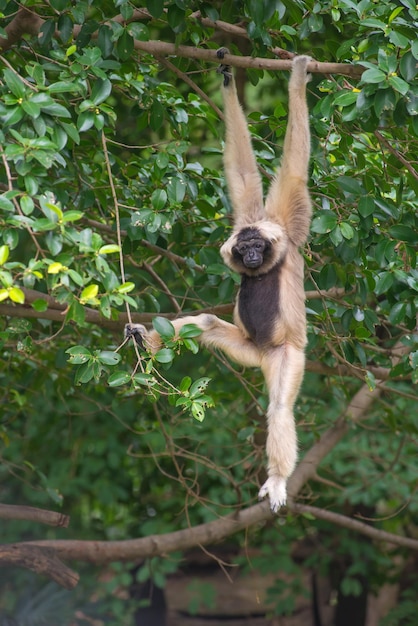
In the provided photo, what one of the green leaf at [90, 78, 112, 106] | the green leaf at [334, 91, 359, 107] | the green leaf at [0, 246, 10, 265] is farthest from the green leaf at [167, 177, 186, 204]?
the green leaf at [0, 246, 10, 265]

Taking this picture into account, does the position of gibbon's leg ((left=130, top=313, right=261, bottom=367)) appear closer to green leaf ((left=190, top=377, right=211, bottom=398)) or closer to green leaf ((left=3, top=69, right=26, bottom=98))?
green leaf ((left=190, top=377, right=211, bottom=398))

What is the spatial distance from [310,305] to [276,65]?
8.75 ft

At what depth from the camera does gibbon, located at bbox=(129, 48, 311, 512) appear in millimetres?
5691

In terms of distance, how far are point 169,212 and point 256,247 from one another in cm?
69

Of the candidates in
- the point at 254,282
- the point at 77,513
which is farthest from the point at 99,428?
the point at 254,282

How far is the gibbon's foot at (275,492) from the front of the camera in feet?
18.6

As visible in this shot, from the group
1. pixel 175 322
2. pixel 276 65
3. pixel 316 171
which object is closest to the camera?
pixel 276 65

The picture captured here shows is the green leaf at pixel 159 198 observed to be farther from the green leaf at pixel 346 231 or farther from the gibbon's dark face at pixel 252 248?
the green leaf at pixel 346 231

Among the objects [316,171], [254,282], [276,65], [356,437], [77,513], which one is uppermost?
[276,65]

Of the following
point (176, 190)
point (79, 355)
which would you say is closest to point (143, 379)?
point (79, 355)

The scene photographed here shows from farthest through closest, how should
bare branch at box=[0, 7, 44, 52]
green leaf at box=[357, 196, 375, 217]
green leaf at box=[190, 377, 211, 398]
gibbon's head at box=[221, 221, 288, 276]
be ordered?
gibbon's head at box=[221, 221, 288, 276] → bare branch at box=[0, 7, 44, 52] → green leaf at box=[357, 196, 375, 217] → green leaf at box=[190, 377, 211, 398]

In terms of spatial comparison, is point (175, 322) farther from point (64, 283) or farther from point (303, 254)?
point (64, 283)

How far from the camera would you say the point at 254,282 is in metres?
6.27

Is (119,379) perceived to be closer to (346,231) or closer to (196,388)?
(196,388)
